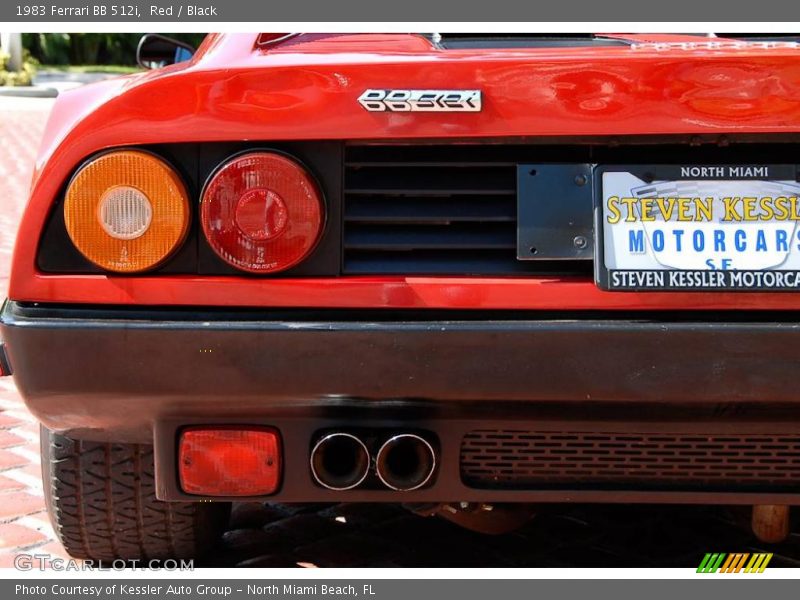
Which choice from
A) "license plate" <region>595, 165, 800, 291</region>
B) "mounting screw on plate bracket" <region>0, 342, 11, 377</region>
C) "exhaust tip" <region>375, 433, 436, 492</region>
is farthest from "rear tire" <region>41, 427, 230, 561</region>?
"license plate" <region>595, 165, 800, 291</region>

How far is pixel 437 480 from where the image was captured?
7.13 feet

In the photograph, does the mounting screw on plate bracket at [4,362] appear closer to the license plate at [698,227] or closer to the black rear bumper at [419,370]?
the black rear bumper at [419,370]

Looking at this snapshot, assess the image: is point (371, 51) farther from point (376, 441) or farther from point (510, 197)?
point (376, 441)

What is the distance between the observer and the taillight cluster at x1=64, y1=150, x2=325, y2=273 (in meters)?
2.10

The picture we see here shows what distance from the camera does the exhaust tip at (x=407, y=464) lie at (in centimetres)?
214

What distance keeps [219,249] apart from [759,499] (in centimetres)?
113

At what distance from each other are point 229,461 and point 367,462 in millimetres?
271

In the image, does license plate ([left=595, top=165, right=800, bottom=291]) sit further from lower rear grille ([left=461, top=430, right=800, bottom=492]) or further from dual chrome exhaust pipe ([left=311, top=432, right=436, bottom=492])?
dual chrome exhaust pipe ([left=311, top=432, right=436, bottom=492])

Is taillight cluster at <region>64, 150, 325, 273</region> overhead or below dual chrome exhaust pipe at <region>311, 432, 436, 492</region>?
overhead

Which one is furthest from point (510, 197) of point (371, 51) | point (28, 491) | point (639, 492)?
point (28, 491)

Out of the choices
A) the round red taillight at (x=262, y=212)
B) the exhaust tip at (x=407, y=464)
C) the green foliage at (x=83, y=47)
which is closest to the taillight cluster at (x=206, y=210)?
the round red taillight at (x=262, y=212)

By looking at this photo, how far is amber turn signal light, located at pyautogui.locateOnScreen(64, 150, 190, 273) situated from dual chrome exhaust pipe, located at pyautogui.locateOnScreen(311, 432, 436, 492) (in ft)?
1.57

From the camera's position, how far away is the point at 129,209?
211cm

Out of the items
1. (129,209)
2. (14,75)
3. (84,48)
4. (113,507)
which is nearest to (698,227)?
(129,209)
